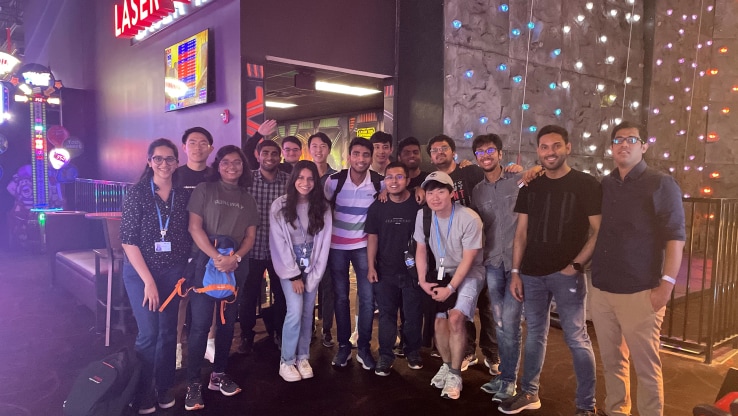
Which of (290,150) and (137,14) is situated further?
(137,14)

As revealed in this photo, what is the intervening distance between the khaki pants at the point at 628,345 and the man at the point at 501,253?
0.59 meters

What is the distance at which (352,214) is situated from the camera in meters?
3.99

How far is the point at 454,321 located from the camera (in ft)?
11.4

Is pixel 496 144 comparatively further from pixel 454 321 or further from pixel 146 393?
pixel 146 393

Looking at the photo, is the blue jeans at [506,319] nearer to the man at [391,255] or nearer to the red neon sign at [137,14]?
the man at [391,255]

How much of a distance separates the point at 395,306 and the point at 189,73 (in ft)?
14.9

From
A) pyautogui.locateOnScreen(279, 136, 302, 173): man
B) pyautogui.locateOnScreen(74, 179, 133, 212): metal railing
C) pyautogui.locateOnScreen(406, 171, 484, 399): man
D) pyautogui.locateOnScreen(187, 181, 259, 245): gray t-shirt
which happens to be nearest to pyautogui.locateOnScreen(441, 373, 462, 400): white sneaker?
pyautogui.locateOnScreen(406, 171, 484, 399): man

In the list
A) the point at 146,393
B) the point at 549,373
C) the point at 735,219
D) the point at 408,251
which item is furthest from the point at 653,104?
the point at 146,393

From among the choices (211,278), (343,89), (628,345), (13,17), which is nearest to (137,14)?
(343,89)

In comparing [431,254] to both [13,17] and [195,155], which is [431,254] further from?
[13,17]

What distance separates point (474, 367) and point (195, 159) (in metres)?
2.95

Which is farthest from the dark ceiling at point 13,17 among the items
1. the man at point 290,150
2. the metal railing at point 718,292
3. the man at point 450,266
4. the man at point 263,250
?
the metal railing at point 718,292

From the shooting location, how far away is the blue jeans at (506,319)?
3.47 metres

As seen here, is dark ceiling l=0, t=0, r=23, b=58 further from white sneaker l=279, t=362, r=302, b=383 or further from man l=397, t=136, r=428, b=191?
white sneaker l=279, t=362, r=302, b=383
